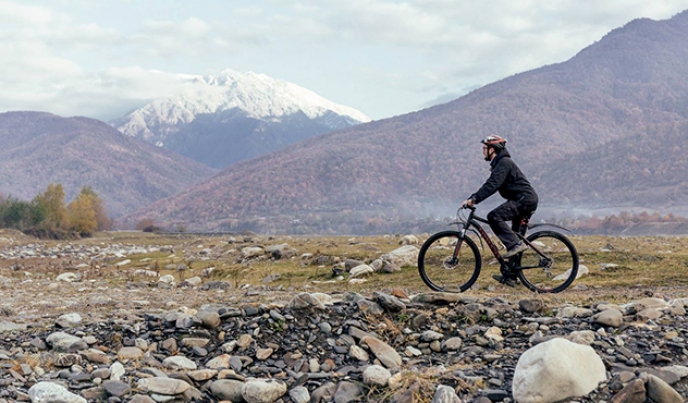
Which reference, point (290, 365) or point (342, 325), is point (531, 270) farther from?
point (290, 365)

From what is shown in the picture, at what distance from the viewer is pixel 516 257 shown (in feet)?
35.7

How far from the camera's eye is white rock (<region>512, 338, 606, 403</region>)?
5.79 m

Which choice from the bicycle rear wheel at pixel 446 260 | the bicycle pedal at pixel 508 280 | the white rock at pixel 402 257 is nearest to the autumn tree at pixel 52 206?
the white rock at pixel 402 257

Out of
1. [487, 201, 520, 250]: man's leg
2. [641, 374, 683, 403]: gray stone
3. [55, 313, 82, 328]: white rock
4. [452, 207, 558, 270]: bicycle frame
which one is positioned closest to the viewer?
[641, 374, 683, 403]: gray stone

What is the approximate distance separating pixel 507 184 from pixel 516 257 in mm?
1353

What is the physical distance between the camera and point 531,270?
11125 millimetres

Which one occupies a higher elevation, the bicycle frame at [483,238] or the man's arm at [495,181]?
the man's arm at [495,181]

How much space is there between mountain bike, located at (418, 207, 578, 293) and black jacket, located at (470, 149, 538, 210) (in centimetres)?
Result: 41

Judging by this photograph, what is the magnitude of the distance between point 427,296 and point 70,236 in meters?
77.5

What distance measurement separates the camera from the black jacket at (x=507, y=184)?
1027cm

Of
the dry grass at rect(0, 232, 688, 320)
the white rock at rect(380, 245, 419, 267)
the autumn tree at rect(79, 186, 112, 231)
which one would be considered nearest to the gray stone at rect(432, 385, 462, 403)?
the dry grass at rect(0, 232, 688, 320)

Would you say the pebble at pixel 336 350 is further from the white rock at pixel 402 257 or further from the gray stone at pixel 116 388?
the white rock at pixel 402 257

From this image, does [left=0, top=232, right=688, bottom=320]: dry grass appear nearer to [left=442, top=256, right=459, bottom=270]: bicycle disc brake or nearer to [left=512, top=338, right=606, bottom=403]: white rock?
[left=442, top=256, right=459, bottom=270]: bicycle disc brake

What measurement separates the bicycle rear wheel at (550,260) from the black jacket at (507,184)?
2.65 ft
